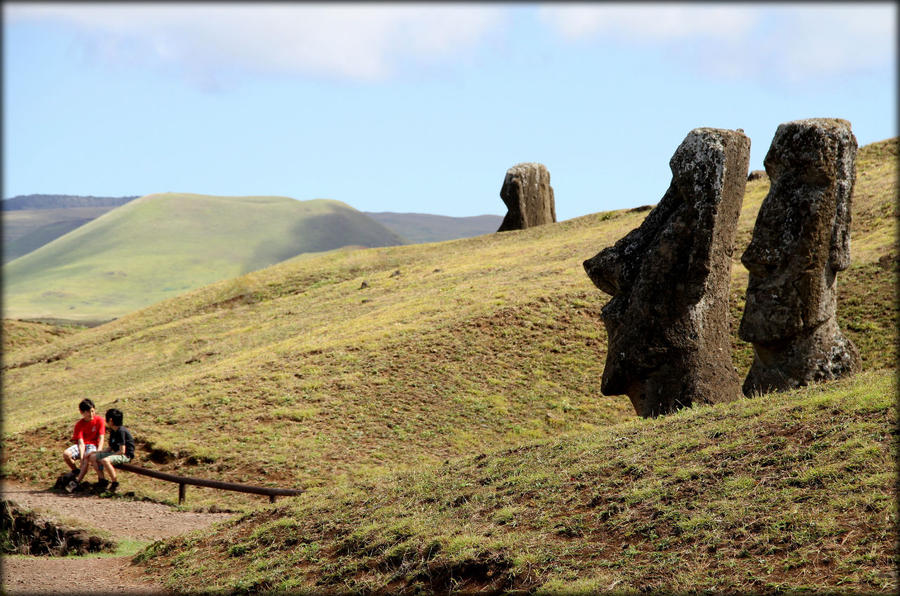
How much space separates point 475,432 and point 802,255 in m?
9.51

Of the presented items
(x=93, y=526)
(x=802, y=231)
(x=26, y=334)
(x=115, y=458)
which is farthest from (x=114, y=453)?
(x=26, y=334)

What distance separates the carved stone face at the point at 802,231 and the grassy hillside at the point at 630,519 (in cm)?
226

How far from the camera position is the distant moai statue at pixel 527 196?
47406 mm

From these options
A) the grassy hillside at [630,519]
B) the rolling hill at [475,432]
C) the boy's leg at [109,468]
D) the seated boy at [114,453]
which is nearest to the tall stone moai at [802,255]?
the rolling hill at [475,432]

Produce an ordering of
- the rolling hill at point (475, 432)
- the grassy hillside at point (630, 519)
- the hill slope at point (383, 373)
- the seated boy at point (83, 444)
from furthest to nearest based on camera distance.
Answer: the hill slope at point (383, 373) → the seated boy at point (83, 444) → the rolling hill at point (475, 432) → the grassy hillside at point (630, 519)

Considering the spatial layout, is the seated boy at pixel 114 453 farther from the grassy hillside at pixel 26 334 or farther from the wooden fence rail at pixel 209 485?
the grassy hillside at pixel 26 334

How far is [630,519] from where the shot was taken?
29.0ft

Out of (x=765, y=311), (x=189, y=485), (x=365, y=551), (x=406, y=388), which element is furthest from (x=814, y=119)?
(x=189, y=485)

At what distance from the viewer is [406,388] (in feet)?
75.1

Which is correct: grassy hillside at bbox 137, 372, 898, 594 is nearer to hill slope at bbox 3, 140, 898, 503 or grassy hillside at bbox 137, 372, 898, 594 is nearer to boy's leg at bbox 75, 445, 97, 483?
boy's leg at bbox 75, 445, 97, 483

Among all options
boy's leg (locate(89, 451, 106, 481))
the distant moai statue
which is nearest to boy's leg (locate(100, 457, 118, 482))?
boy's leg (locate(89, 451, 106, 481))

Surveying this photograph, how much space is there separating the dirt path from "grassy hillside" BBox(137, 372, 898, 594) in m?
0.63

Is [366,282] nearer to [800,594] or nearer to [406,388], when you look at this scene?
[406,388]

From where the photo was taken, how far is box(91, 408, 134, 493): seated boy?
18.0 metres
